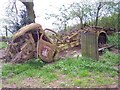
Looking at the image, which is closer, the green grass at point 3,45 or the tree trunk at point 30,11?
the green grass at point 3,45

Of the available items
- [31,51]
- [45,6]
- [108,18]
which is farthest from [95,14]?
[31,51]

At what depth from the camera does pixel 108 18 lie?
4586 mm

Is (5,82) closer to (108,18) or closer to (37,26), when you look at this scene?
(37,26)

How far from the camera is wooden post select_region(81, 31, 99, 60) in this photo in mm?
3311

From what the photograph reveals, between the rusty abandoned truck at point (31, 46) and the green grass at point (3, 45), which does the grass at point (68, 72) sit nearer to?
the rusty abandoned truck at point (31, 46)

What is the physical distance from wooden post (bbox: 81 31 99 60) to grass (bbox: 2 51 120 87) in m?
0.12

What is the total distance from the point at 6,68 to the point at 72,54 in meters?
0.99

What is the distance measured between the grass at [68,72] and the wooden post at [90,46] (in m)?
0.12

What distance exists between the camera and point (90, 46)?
3.34 m

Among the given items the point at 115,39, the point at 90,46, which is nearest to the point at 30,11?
the point at 90,46

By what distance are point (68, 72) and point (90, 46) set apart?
0.64m

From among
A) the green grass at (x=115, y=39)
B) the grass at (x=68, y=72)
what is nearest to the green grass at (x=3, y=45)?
the grass at (x=68, y=72)

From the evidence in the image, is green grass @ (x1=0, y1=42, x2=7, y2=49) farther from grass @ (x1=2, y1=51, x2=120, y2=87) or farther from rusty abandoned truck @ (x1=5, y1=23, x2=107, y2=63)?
grass @ (x1=2, y1=51, x2=120, y2=87)

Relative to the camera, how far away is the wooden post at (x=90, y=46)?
331 centimetres
